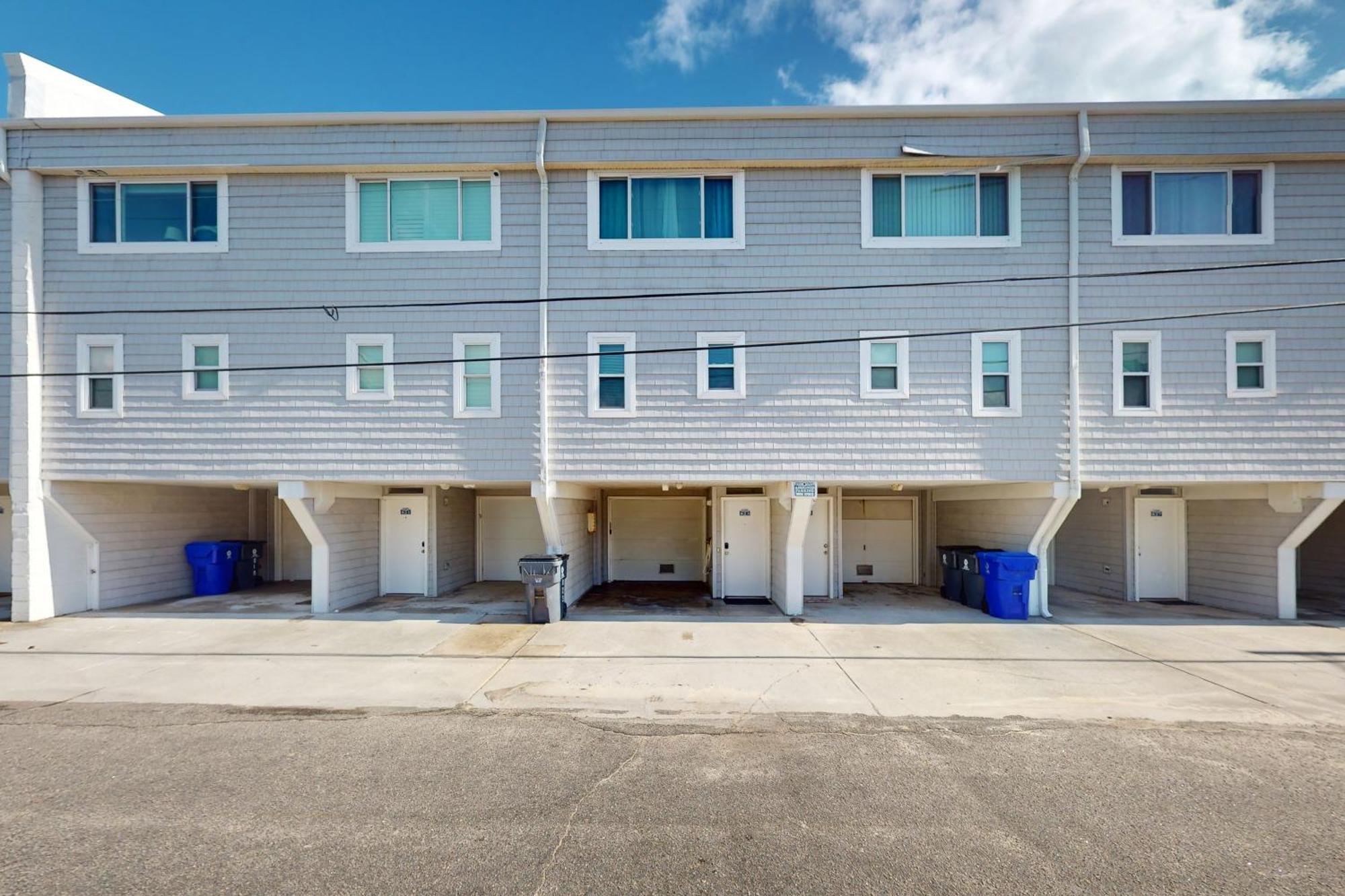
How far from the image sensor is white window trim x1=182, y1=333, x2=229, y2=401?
925 cm

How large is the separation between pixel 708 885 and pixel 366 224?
10119 millimetres

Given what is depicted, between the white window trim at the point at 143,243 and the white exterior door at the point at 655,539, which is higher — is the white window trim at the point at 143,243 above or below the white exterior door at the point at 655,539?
above

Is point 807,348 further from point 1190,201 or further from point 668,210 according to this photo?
point 1190,201

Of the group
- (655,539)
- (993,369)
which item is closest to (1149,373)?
(993,369)

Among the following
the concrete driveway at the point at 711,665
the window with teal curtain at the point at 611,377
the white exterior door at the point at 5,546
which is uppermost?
the window with teal curtain at the point at 611,377

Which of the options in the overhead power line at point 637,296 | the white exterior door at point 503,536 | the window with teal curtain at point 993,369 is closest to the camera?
the overhead power line at point 637,296

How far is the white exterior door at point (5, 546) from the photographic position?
37.6 ft

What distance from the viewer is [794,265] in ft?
30.1

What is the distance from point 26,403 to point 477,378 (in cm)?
712

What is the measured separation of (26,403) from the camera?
920 centimetres

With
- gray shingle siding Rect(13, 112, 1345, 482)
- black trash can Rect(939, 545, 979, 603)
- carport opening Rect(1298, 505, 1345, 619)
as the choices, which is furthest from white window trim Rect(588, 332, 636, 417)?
carport opening Rect(1298, 505, 1345, 619)

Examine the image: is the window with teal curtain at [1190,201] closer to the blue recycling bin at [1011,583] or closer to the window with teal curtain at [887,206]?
the window with teal curtain at [887,206]

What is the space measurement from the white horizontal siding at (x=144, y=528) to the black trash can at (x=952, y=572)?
1497 cm

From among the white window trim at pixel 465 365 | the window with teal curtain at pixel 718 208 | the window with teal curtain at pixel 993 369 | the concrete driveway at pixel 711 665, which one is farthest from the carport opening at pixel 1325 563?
the white window trim at pixel 465 365
